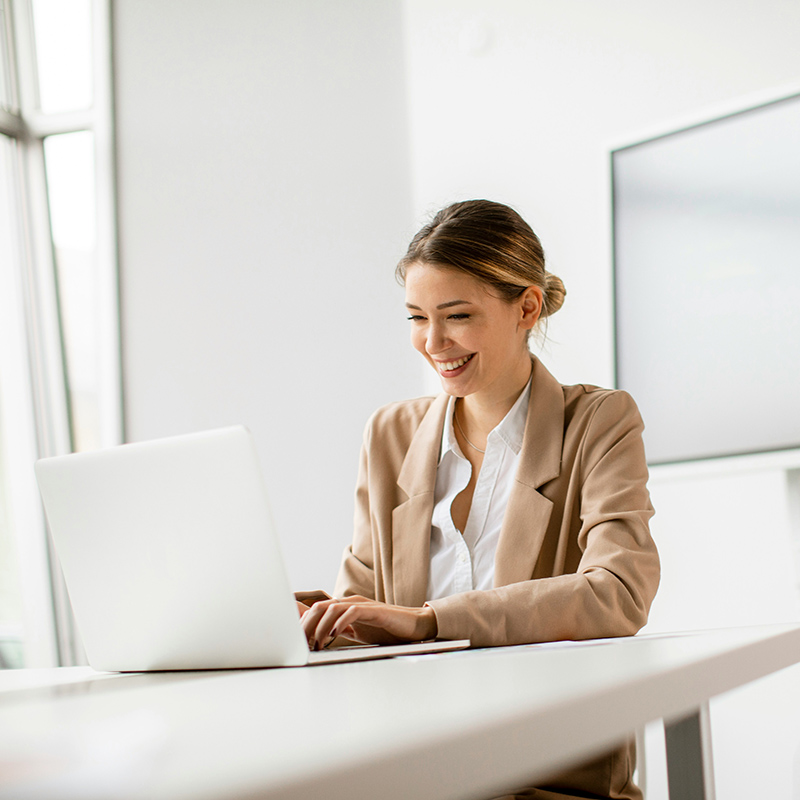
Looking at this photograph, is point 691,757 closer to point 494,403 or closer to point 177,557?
point 177,557

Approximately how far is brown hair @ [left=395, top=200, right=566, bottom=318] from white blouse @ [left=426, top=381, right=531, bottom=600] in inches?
8.4

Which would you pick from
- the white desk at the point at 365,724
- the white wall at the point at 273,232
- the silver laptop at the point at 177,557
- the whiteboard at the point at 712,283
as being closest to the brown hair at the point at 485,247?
the whiteboard at the point at 712,283

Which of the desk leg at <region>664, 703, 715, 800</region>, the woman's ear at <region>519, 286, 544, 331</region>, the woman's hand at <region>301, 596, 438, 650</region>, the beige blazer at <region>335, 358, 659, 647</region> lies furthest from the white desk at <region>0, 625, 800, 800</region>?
the woman's ear at <region>519, 286, 544, 331</region>

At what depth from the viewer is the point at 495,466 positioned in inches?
58.9

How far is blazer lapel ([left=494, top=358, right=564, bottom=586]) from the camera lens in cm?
134

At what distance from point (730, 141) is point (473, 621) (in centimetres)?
151

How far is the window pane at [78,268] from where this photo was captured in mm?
3205

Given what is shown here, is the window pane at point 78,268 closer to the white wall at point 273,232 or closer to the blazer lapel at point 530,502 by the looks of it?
the white wall at point 273,232

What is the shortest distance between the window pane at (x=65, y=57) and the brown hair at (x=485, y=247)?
7.25 ft

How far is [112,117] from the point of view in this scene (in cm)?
312

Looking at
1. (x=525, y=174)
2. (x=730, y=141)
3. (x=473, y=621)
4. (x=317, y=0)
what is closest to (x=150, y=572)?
(x=473, y=621)

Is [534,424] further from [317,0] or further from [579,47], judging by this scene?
[317,0]

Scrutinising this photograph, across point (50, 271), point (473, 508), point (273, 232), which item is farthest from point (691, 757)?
point (50, 271)

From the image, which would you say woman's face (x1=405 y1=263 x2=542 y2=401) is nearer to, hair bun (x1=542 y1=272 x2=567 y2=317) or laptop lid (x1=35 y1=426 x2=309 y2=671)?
hair bun (x1=542 y1=272 x2=567 y2=317)
